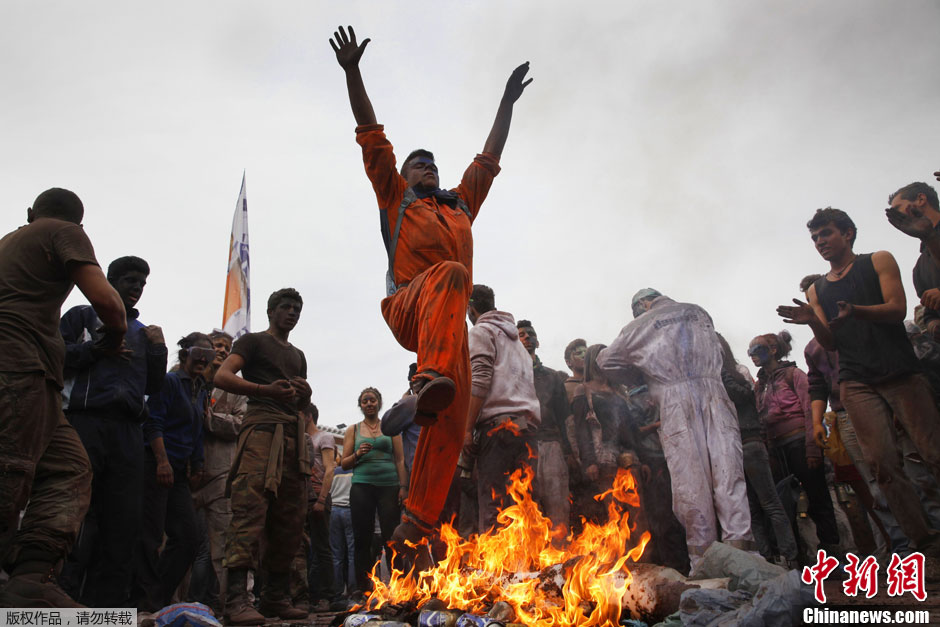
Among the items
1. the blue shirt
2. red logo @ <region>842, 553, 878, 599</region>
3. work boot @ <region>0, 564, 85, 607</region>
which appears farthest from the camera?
the blue shirt

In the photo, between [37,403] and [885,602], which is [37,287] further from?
[885,602]

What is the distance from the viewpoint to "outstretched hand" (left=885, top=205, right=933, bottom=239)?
4.84 m

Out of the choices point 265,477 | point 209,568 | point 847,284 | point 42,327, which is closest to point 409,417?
point 265,477

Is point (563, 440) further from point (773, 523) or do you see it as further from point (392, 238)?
point (392, 238)

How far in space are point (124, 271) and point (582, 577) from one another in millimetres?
3859

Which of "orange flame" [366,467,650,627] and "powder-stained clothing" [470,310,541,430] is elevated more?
"powder-stained clothing" [470,310,541,430]

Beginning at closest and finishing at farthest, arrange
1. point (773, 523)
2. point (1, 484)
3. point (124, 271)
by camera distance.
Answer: point (1, 484) → point (124, 271) → point (773, 523)

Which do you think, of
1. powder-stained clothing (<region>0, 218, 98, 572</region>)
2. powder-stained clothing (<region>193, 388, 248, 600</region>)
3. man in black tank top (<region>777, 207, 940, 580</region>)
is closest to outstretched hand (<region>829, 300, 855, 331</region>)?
man in black tank top (<region>777, 207, 940, 580</region>)

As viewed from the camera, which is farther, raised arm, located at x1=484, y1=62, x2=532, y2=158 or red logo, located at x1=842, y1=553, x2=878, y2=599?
raised arm, located at x1=484, y1=62, x2=532, y2=158

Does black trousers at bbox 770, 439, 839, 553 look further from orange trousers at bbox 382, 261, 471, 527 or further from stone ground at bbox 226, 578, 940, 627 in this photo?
orange trousers at bbox 382, 261, 471, 527

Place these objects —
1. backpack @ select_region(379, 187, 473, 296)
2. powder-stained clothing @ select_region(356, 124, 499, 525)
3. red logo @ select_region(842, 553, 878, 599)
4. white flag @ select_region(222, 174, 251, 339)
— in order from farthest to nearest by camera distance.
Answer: white flag @ select_region(222, 174, 251, 339)
backpack @ select_region(379, 187, 473, 296)
red logo @ select_region(842, 553, 878, 599)
powder-stained clothing @ select_region(356, 124, 499, 525)

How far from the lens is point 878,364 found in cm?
477

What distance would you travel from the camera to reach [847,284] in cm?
512

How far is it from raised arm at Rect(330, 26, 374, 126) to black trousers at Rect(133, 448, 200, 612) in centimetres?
321
